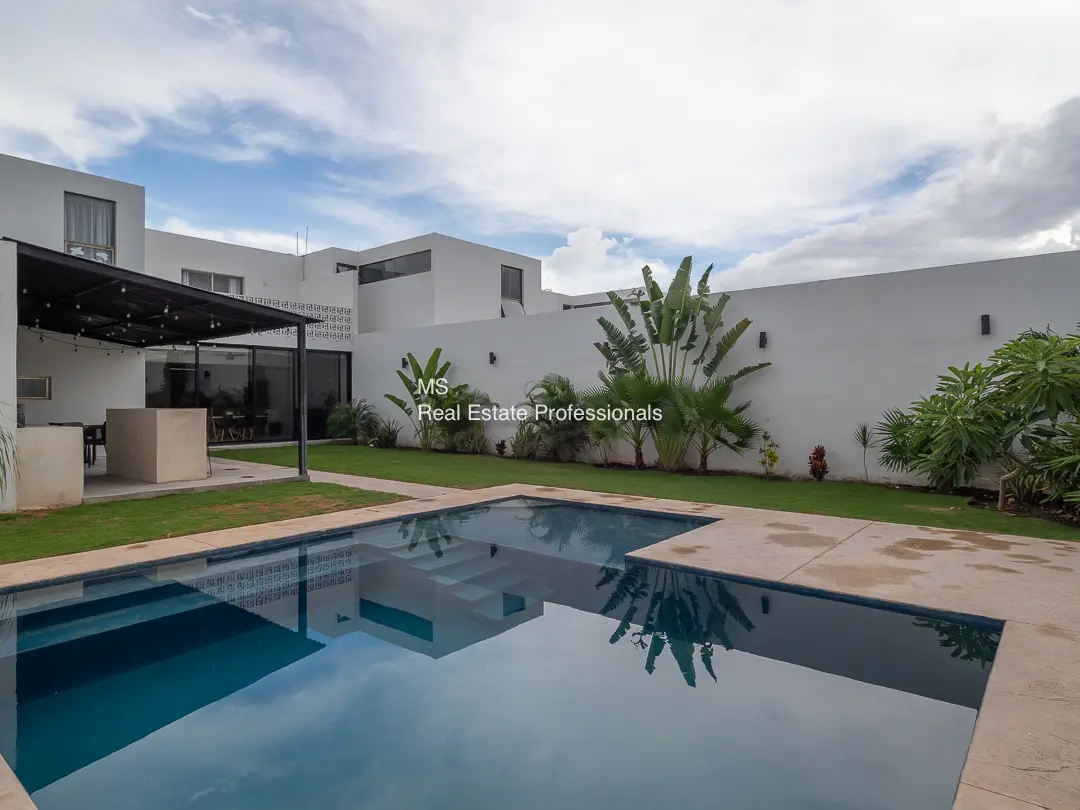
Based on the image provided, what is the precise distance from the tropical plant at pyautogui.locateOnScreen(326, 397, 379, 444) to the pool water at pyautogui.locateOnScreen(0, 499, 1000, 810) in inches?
550

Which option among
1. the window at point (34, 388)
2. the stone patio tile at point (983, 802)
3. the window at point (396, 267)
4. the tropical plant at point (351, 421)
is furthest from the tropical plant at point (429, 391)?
the stone patio tile at point (983, 802)

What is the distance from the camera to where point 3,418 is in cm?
841

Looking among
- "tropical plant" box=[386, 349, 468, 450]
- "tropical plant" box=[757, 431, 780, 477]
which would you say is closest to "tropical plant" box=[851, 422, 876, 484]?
"tropical plant" box=[757, 431, 780, 477]

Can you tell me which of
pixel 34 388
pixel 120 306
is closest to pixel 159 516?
pixel 120 306

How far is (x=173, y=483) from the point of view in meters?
11.0

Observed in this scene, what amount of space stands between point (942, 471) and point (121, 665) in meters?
10.8

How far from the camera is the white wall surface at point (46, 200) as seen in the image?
14523mm

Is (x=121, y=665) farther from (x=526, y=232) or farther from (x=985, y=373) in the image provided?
(x=526, y=232)

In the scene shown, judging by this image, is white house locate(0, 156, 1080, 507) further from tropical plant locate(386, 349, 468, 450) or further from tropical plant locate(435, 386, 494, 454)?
tropical plant locate(386, 349, 468, 450)

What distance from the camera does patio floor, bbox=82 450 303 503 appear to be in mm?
10086

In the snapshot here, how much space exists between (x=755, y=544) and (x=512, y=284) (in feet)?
69.3

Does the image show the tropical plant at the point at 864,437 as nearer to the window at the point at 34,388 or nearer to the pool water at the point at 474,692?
the pool water at the point at 474,692

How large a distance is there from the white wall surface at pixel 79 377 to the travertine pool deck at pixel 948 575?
10.4m

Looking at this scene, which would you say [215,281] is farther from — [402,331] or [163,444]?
[163,444]
